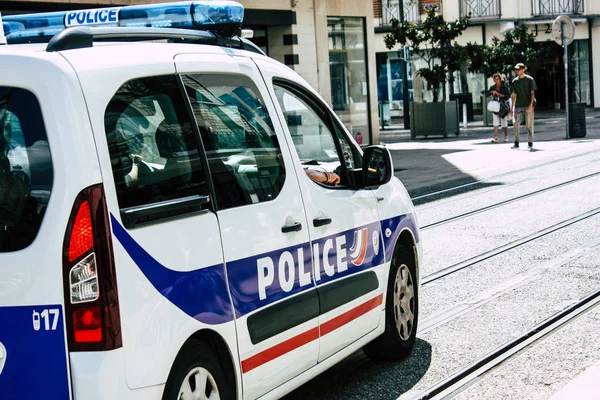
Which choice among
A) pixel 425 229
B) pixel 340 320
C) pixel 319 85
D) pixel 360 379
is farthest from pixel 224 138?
pixel 319 85

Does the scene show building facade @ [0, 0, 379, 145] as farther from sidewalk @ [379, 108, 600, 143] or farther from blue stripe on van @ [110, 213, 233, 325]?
blue stripe on van @ [110, 213, 233, 325]

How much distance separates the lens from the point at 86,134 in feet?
11.8

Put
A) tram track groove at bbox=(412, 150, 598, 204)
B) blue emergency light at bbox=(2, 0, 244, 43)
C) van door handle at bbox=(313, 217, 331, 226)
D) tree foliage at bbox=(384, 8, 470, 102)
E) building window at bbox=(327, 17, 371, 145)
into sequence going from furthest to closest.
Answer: tree foliage at bbox=(384, 8, 470, 102), building window at bbox=(327, 17, 371, 145), tram track groove at bbox=(412, 150, 598, 204), van door handle at bbox=(313, 217, 331, 226), blue emergency light at bbox=(2, 0, 244, 43)

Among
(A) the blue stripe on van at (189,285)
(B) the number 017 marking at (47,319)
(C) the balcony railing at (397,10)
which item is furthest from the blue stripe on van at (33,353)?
(C) the balcony railing at (397,10)

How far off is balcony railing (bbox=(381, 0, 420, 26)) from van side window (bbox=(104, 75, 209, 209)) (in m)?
43.8

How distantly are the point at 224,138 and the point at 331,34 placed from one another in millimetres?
21699

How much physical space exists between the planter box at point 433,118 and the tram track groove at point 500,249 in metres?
16.7

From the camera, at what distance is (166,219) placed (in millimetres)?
3881

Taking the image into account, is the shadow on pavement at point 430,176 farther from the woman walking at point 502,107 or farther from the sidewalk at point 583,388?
the sidewalk at point 583,388

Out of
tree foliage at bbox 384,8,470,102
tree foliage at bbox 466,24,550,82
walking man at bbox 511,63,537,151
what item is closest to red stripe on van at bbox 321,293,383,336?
walking man at bbox 511,63,537,151

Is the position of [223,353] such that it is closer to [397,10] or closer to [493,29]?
[397,10]

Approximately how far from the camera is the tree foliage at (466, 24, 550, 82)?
32719 millimetres

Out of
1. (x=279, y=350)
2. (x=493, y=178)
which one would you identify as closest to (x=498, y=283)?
(x=279, y=350)

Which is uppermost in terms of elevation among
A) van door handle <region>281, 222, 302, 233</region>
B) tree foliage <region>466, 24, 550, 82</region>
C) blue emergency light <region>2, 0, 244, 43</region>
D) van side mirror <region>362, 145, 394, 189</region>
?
tree foliage <region>466, 24, 550, 82</region>
